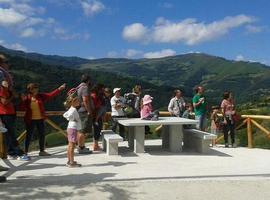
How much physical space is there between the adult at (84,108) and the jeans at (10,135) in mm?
1452

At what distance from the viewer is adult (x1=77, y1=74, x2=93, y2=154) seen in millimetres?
10117

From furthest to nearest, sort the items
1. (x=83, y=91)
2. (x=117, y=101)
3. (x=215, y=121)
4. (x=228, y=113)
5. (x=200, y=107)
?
1. (x=215, y=121)
2. (x=228, y=113)
3. (x=200, y=107)
4. (x=117, y=101)
5. (x=83, y=91)

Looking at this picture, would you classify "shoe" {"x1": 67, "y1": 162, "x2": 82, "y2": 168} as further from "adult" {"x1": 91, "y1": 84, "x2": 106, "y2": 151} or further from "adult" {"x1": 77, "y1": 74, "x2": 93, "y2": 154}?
"adult" {"x1": 91, "y1": 84, "x2": 106, "y2": 151}

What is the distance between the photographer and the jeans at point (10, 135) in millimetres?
8992

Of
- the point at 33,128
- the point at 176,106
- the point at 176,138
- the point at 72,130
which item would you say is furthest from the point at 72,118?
the point at 176,106

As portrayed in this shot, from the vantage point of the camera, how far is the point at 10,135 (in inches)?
365

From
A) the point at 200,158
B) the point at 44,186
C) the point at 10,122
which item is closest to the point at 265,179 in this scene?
the point at 200,158

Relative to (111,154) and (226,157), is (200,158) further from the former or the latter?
(111,154)

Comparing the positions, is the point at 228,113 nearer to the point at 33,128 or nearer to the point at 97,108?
the point at 97,108

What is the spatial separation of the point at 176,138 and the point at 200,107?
2307 millimetres

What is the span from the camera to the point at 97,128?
11000mm

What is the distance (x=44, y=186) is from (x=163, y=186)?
1611 millimetres

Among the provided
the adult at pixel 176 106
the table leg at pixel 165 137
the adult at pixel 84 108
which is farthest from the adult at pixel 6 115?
the adult at pixel 176 106

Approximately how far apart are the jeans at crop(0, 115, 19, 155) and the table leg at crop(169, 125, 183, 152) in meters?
3.36
